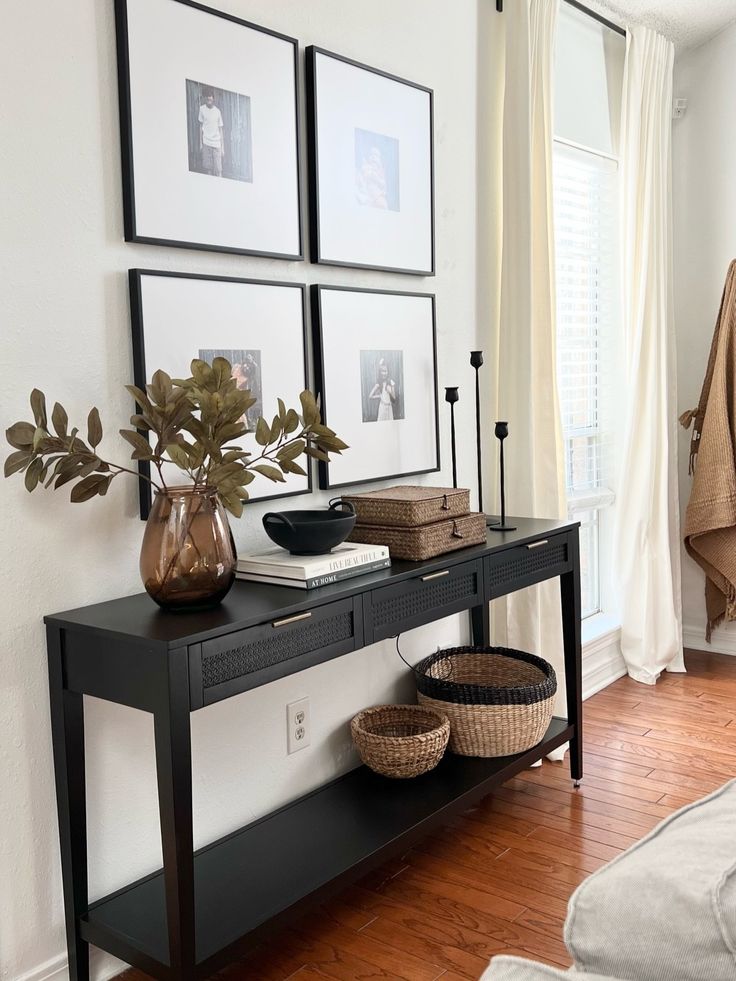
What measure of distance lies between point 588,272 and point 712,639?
1.77 meters

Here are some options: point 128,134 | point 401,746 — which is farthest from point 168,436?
point 401,746

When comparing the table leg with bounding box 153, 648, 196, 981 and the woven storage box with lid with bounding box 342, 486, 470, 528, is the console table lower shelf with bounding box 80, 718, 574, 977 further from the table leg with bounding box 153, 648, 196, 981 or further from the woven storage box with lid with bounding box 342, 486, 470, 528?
the woven storage box with lid with bounding box 342, 486, 470, 528

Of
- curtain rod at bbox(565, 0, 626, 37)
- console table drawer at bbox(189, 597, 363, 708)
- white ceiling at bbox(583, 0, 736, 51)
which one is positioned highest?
white ceiling at bbox(583, 0, 736, 51)

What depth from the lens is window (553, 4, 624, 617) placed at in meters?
3.62

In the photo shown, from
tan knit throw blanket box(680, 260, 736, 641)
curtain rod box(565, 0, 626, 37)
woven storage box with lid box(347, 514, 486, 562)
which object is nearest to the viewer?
woven storage box with lid box(347, 514, 486, 562)

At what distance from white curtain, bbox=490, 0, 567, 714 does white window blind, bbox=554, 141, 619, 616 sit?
1.60 feet

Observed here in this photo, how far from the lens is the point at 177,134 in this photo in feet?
6.91

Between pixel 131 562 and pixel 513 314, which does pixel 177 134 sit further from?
pixel 513 314

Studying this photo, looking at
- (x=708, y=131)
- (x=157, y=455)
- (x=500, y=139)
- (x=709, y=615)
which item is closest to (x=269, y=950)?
(x=157, y=455)

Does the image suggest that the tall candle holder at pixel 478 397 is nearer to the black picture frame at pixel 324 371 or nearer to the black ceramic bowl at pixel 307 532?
the black picture frame at pixel 324 371

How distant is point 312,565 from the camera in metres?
2.06

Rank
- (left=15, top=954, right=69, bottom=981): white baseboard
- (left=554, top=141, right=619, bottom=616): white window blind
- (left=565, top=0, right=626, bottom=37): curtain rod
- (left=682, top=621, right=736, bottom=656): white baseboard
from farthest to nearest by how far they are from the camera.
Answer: (left=682, top=621, right=736, bottom=656): white baseboard < (left=554, top=141, right=619, bottom=616): white window blind < (left=565, top=0, right=626, bottom=37): curtain rod < (left=15, top=954, right=69, bottom=981): white baseboard

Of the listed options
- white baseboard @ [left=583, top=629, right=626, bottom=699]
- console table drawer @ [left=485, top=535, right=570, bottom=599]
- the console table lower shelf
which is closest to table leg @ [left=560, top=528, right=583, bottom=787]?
console table drawer @ [left=485, top=535, right=570, bottom=599]

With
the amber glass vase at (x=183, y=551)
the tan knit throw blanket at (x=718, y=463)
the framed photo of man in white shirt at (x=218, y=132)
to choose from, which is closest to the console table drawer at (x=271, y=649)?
the amber glass vase at (x=183, y=551)
